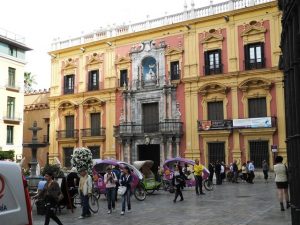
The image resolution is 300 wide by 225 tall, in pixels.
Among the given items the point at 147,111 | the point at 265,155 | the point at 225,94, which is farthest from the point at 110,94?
the point at 265,155

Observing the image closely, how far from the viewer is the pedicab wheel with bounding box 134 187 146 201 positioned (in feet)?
55.5

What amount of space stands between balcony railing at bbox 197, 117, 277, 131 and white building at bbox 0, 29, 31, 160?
18.1m

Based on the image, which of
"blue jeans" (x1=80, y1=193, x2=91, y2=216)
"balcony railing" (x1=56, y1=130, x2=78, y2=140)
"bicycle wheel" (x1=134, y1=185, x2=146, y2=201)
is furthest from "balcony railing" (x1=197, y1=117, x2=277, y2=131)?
"blue jeans" (x1=80, y1=193, x2=91, y2=216)

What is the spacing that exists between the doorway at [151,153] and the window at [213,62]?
281 inches

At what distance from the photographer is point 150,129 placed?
31.3 m

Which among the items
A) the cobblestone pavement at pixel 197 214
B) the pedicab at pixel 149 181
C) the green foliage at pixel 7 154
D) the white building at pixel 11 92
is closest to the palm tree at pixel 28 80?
the white building at pixel 11 92

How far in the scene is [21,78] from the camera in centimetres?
A: 3850

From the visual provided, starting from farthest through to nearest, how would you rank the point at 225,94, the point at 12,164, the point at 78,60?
the point at 78,60 → the point at 225,94 → the point at 12,164

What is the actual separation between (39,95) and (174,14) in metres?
18.2

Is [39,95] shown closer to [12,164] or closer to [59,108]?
[59,108]

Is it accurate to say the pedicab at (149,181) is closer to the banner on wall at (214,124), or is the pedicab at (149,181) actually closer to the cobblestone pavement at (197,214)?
the cobblestone pavement at (197,214)

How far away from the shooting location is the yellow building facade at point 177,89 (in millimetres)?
27344

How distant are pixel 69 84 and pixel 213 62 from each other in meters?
13.9

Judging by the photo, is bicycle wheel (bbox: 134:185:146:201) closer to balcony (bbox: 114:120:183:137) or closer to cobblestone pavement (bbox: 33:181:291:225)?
cobblestone pavement (bbox: 33:181:291:225)
